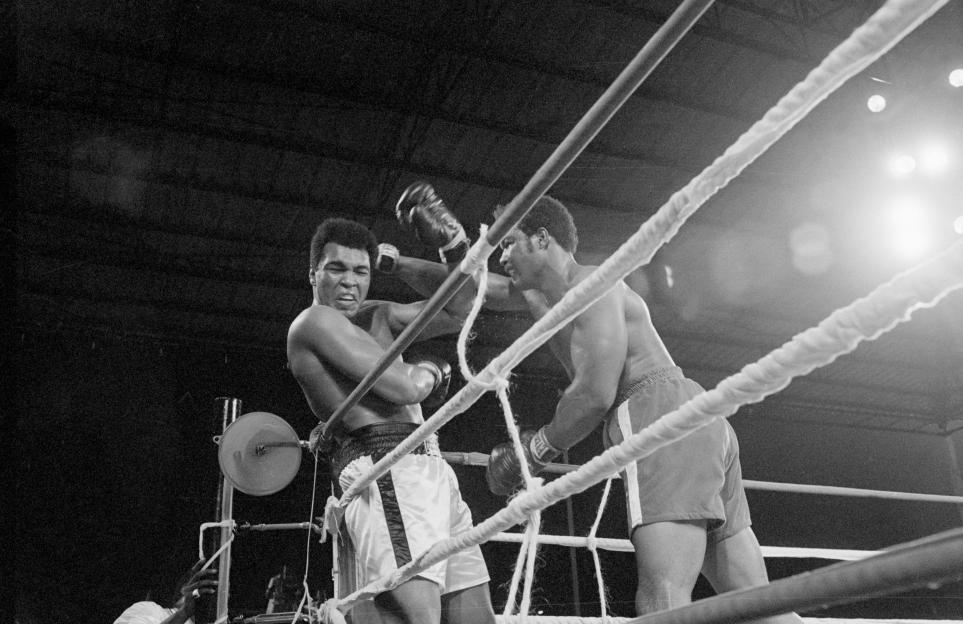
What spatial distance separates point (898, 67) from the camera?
5.83 metres

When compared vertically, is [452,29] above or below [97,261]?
above

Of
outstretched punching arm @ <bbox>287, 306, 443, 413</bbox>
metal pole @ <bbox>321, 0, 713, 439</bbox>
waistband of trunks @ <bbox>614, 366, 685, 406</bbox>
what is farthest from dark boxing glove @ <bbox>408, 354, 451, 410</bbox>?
metal pole @ <bbox>321, 0, 713, 439</bbox>

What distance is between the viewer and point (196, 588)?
2514 millimetres

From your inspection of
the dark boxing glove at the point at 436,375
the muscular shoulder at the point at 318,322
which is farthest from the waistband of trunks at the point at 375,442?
the muscular shoulder at the point at 318,322

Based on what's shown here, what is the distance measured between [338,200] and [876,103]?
416 centimetres

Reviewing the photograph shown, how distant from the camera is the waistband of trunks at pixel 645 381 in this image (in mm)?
1701

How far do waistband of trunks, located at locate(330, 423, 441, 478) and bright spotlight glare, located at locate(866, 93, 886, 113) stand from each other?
534 cm

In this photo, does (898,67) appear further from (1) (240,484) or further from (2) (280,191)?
(1) (240,484)

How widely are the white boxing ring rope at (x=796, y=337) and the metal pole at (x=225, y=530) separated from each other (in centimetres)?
172

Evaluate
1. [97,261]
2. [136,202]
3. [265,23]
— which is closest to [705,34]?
[265,23]

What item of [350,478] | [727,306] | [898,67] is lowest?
[350,478]

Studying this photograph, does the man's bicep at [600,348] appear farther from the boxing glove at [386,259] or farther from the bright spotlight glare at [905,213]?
the bright spotlight glare at [905,213]

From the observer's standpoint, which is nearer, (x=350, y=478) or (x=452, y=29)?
(x=350, y=478)

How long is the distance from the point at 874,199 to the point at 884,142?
30.3 inches
